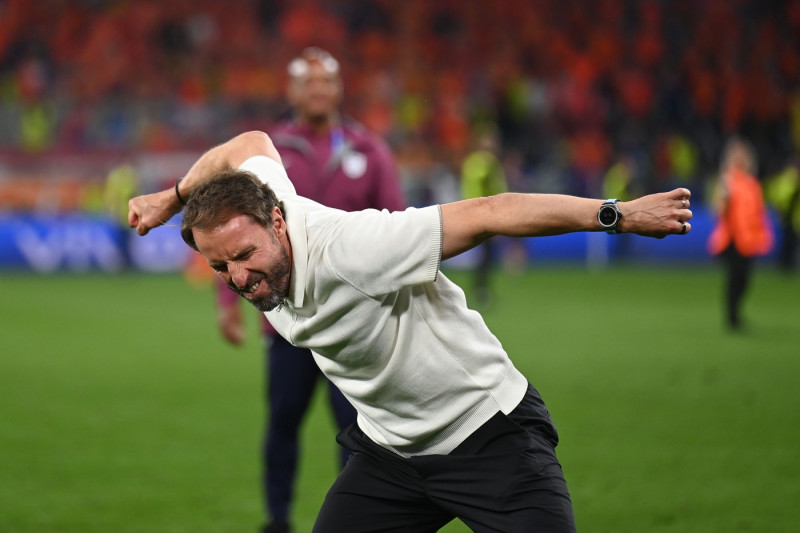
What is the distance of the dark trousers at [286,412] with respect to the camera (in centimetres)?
518

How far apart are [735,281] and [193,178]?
33.2 ft

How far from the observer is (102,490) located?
6.35 m

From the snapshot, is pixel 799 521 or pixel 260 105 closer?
pixel 799 521

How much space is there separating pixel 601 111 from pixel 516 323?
1553 cm

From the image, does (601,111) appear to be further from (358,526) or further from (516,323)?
(358,526)

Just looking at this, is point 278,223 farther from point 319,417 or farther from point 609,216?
point 319,417

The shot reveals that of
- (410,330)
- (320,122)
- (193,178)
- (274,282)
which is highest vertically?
(320,122)

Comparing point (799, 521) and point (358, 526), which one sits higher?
point (358, 526)

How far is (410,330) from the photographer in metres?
3.27

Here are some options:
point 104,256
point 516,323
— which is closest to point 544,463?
point 516,323

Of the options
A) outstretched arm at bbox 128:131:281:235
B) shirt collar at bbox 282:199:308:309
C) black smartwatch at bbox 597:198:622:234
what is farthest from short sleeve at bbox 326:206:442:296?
outstretched arm at bbox 128:131:281:235

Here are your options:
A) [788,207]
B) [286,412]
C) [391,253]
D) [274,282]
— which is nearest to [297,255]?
[274,282]

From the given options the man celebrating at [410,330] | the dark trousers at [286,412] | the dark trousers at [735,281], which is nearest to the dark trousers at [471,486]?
the man celebrating at [410,330]

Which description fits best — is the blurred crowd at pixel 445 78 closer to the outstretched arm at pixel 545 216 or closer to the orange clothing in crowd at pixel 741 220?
the orange clothing in crowd at pixel 741 220
